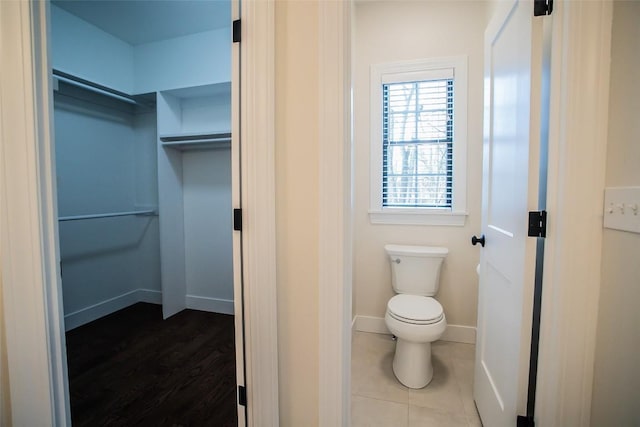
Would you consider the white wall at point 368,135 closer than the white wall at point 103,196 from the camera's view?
Yes

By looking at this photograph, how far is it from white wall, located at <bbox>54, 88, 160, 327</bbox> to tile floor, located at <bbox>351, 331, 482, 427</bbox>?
2.34 metres

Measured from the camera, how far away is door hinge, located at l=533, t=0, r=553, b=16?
88 centimetres

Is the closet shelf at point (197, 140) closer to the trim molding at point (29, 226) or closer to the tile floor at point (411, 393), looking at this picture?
the trim molding at point (29, 226)

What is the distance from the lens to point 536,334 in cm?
100

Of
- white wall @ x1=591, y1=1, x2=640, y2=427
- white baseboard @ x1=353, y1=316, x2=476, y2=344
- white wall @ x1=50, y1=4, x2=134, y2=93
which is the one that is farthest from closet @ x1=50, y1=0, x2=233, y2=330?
white wall @ x1=591, y1=1, x2=640, y2=427

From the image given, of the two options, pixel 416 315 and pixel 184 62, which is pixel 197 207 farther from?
pixel 416 315

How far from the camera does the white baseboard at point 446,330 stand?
2172 mm

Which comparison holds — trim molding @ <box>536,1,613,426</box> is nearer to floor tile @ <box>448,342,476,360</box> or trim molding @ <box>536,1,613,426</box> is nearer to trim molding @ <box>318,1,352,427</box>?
trim molding @ <box>318,1,352,427</box>

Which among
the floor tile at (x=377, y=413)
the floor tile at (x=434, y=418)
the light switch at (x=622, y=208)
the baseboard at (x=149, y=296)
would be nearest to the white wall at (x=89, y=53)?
the baseboard at (x=149, y=296)

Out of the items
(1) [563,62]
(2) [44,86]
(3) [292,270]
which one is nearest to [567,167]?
(1) [563,62]

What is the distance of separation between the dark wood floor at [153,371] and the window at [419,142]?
163cm

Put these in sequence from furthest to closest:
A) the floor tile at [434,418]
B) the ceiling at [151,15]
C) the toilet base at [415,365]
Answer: the ceiling at [151,15] < the toilet base at [415,365] < the floor tile at [434,418]

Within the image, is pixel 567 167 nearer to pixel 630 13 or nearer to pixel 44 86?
pixel 630 13

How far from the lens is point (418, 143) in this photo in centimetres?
221
